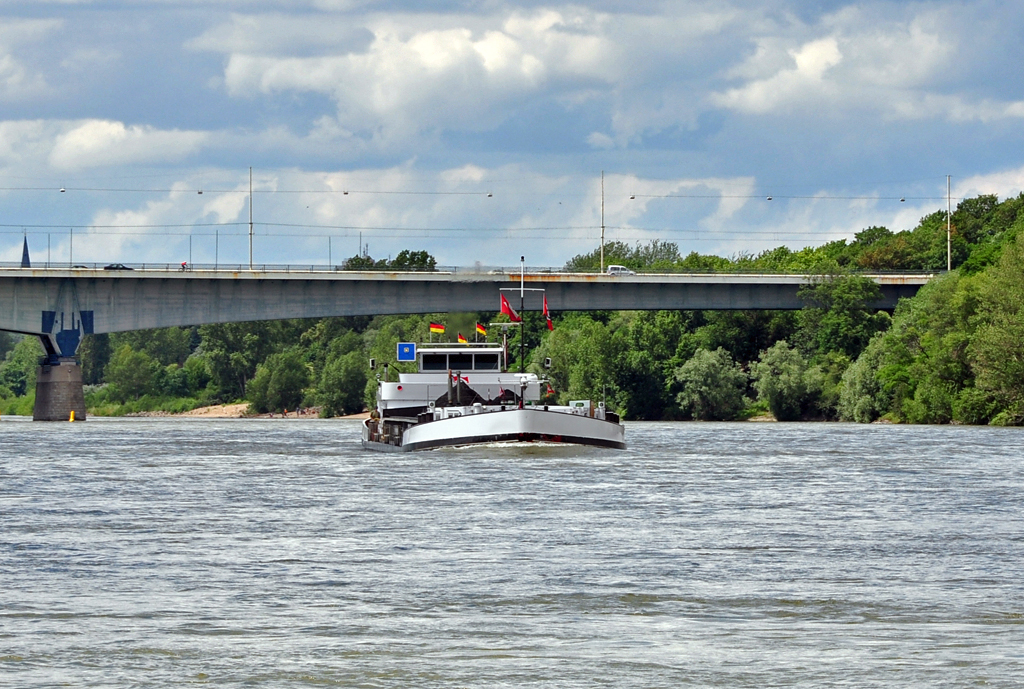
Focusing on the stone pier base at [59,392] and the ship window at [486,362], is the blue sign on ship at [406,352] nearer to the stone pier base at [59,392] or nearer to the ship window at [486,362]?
the ship window at [486,362]

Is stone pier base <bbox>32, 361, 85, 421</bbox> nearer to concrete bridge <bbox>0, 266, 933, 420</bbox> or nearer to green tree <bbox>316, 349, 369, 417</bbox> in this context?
concrete bridge <bbox>0, 266, 933, 420</bbox>

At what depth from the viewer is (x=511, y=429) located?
66.0 metres

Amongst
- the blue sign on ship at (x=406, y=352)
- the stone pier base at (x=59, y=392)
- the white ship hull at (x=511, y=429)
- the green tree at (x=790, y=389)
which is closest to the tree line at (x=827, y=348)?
the green tree at (x=790, y=389)

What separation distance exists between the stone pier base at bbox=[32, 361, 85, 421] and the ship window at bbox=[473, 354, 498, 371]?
214 ft

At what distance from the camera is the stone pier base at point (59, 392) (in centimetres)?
13312

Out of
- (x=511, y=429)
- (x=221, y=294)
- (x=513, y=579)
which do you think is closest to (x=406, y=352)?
(x=511, y=429)

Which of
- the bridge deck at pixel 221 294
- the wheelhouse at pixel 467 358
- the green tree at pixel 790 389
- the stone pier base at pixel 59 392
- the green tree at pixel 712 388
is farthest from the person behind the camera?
the green tree at pixel 712 388

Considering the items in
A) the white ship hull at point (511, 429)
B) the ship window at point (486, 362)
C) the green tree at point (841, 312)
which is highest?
the green tree at point (841, 312)

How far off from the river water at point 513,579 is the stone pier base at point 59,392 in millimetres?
78114

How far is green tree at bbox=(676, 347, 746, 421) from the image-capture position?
14962 cm

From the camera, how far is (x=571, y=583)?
26781 mm

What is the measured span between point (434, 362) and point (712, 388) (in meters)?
74.0

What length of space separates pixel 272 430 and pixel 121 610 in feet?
302

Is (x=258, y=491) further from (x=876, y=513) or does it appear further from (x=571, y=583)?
(x=571, y=583)
